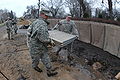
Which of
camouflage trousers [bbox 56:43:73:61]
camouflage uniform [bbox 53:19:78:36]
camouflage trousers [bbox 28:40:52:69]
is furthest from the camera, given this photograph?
camouflage trousers [bbox 56:43:73:61]

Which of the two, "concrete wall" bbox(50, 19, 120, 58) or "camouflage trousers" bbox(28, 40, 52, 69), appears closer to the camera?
"camouflage trousers" bbox(28, 40, 52, 69)

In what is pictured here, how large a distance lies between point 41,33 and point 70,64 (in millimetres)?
2655

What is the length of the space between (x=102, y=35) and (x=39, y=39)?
6.11 meters

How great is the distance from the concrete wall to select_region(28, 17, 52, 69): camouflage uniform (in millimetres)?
4234

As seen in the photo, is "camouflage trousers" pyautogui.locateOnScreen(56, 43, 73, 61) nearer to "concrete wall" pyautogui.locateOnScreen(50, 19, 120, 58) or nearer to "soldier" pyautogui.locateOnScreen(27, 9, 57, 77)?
"concrete wall" pyautogui.locateOnScreen(50, 19, 120, 58)

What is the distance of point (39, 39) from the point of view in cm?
608

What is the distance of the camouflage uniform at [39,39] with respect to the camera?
6031 mm

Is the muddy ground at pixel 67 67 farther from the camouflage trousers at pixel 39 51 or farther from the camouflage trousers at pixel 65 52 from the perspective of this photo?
the camouflage trousers at pixel 39 51

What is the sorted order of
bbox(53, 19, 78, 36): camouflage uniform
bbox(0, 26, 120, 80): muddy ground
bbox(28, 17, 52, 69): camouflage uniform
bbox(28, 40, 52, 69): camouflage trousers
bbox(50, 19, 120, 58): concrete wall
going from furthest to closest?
1. bbox(50, 19, 120, 58): concrete wall
2. bbox(53, 19, 78, 36): camouflage uniform
3. bbox(0, 26, 120, 80): muddy ground
4. bbox(28, 40, 52, 69): camouflage trousers
5. bbox(28, 17, 52, 69): camouflage uniform

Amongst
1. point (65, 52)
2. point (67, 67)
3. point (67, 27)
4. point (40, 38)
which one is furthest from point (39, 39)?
point (65, 52)

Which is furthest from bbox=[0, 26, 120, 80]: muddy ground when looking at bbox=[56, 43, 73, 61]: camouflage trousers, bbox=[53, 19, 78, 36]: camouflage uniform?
bbox=[53, 19, 78, 36]: camouflage uniform

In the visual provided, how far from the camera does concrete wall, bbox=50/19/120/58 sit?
9914 millimetres

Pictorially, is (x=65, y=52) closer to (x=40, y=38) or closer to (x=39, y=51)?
(x=39, y=51)

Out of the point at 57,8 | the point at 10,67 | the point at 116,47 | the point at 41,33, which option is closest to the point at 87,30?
the point at 116,47
